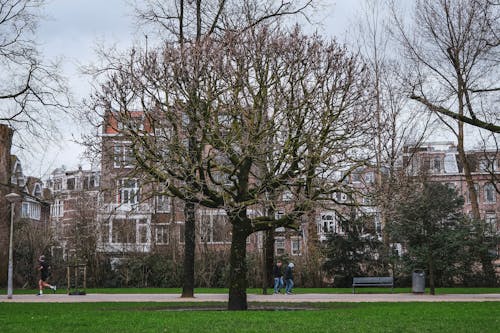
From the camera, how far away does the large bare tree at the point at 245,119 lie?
19.0 m

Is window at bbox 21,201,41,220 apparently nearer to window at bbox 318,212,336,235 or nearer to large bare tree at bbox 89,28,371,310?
window at bbox 318,212,336,235

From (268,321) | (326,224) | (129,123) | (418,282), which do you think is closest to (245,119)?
(129,123)

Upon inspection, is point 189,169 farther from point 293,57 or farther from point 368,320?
point 368,320

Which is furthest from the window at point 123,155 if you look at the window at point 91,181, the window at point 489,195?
the window at point 489,195

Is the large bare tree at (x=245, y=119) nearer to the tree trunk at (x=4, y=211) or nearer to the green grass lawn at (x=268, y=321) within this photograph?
the green grass lawn at (x=268, y=321)

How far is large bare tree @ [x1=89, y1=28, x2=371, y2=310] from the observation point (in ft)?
62.3

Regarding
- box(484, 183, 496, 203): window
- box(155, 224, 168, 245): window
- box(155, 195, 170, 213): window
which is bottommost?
box(155, 224, 168, 245): window

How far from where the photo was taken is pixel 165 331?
42.0 feet

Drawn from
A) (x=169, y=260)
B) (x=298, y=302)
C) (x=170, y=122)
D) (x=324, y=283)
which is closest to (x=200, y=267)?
(x=169, y=260)

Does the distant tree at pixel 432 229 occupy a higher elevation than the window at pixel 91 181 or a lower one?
lower

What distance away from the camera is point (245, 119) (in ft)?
61.9

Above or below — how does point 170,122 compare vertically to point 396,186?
above

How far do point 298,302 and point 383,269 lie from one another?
14294 mm

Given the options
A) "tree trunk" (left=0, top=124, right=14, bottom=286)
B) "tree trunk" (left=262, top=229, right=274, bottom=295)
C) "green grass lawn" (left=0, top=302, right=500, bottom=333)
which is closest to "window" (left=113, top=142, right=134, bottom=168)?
"green grass lawn" (left=0, top=302, right=500, bottom=333)
